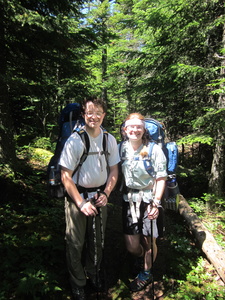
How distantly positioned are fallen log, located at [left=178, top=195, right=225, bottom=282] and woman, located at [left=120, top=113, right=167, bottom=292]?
1.51m

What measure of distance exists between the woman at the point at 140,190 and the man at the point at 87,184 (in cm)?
30

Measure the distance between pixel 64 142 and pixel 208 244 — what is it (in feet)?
12.5

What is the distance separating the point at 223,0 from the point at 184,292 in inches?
307

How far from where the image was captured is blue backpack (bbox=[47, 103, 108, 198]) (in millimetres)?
2537

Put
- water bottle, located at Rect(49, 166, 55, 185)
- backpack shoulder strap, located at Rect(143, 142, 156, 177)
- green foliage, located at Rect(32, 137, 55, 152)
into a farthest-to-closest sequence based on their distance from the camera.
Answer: green foliage, located at Rect(32, 137, 55, 152), backpack shoulder strap, located at Rect(143, 142, 156, 177), water bottle, located at Rect(49, 166, 55, 185)

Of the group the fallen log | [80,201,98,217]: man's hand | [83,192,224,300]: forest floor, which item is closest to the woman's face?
[80,201,98,217]: man's hand

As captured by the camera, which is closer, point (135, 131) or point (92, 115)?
point (92, 115)

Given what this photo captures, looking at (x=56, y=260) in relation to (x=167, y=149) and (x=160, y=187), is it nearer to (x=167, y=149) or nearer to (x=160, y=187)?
(x=160, y=187)

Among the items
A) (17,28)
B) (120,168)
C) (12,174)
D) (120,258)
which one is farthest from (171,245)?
(17,28)

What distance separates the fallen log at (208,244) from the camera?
3.73 metres

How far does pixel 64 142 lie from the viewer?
110 inches

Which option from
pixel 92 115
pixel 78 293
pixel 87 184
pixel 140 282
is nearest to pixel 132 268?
pixel 140 282

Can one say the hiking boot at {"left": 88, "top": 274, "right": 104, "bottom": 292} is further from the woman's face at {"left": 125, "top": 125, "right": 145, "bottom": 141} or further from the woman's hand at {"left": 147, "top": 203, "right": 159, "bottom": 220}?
the woman's face at {"left": 125, "top": 125, "right": 145, "bottom": 141}

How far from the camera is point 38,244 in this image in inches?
138
